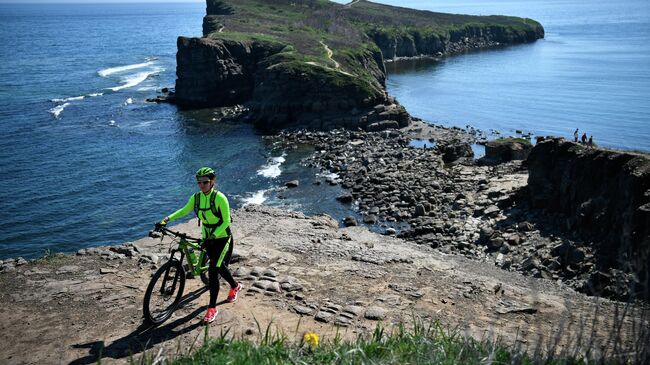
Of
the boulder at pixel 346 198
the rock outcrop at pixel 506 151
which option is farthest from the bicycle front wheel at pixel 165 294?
the rock outcrop at pixel 506 151

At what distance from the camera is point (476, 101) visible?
83000mm

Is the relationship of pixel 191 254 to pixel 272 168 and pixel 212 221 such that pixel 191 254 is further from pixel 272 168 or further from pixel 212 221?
pixel 272 168

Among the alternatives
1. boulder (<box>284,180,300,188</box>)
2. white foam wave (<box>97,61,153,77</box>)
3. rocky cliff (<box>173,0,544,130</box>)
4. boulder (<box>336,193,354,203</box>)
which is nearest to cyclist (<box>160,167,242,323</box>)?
boulder (<box>336,193,354,203</box>)

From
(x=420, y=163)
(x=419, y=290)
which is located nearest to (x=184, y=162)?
(x=420, y=163)

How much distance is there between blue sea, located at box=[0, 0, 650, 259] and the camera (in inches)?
1587

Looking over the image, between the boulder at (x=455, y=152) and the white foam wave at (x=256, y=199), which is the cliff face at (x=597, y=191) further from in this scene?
the white foam wave at (x=256, y=199)

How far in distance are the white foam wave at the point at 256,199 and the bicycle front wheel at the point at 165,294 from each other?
88.2 feet

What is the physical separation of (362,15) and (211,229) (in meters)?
143

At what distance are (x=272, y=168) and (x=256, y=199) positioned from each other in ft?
28.7

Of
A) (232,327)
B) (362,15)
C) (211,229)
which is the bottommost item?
(232,327)

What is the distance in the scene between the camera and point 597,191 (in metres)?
29.3

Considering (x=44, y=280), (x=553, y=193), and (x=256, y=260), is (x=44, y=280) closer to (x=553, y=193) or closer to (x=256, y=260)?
(x=256, y=260)

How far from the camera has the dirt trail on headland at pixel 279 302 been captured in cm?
1293

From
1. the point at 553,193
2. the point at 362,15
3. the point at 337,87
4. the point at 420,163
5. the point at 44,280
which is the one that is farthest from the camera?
the point at 362,15
